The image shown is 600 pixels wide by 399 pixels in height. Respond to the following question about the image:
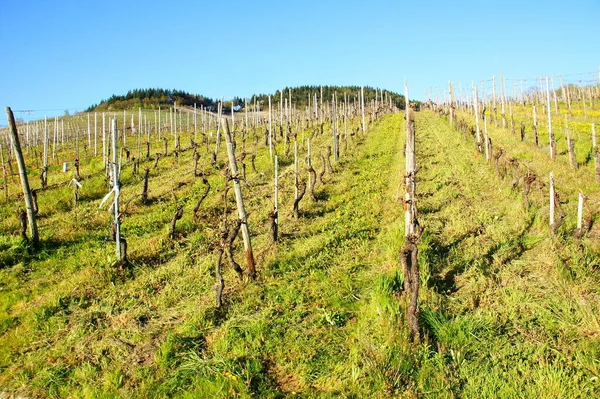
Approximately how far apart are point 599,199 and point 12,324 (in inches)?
462

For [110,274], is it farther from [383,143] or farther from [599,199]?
[383,143]

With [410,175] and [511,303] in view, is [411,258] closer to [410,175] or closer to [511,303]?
[511,303]

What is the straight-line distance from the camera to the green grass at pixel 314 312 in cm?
413

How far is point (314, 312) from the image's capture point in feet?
18.0

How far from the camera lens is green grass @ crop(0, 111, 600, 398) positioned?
4.13m

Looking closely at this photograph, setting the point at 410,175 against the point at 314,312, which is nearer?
the point at 314,312

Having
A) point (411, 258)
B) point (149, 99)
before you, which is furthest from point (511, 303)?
point (149, 99)

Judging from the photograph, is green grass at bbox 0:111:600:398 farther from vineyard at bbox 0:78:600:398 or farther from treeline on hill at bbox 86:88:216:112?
treeline on hill at bbox 86:88:216:112

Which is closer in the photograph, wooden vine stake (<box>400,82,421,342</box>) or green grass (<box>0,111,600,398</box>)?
green grass (<box>0,111,600,398</box>)

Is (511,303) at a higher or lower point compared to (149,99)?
lower

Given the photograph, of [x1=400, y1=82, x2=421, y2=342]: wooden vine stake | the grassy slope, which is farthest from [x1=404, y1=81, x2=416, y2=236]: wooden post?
the grassy slope

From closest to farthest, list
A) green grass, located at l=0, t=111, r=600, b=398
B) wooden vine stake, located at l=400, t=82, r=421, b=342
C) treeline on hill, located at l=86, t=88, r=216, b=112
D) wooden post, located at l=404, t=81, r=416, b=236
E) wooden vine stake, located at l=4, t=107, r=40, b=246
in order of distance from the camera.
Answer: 1. green grass, located at l=0, t=111, r=600, b=398
2. wooden vine stake, located at l=400, t=82, r=421, b=342
3. wooden post, located at l=404, t=81, r=416, b=236
4. wooden vine stake, located at l=4, t=107, r=40, b=246
5. treeline on hill, located at l=86, t=88, r=216, b=112

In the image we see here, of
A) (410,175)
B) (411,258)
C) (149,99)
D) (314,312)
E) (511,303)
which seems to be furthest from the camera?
(149,99)

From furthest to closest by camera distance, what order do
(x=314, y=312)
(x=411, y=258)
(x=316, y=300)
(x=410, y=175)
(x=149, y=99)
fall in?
(x=149, y=99), (x=410, y=175), (x=316, y=300), (x=314, y=312), (x=411, y=258)
